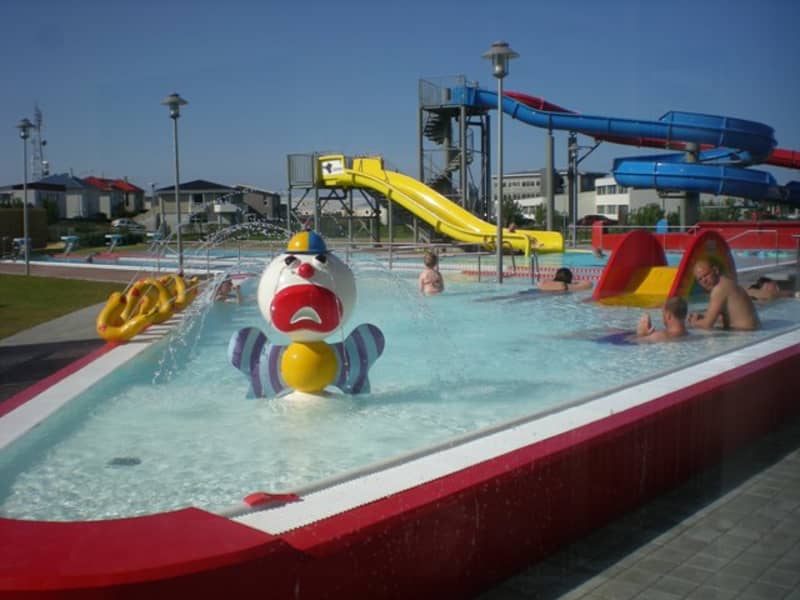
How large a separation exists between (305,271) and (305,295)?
175 mm

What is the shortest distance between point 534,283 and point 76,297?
907 centimetres

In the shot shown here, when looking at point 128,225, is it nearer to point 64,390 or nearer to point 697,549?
point 64,390

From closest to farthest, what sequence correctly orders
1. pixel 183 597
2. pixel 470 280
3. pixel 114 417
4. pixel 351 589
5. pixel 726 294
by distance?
pixel 183 597, pixel 351 589, pixel 114 417, pixel 726 294, pixel 470 280

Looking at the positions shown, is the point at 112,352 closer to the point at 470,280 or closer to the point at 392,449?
the point at 392,449

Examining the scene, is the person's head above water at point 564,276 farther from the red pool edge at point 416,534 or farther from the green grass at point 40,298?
the red pool edge at point 416,534

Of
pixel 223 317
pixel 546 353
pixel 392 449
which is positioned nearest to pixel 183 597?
pixel 392 449

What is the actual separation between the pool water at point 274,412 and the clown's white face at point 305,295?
66 centimetres

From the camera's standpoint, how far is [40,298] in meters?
15.8

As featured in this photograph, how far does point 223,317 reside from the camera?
1200 cm

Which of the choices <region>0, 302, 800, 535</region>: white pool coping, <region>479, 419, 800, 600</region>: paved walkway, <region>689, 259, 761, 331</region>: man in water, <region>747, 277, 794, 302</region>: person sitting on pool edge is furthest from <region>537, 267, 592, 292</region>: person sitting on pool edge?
<region>479, 419, 800, 600</region>: paved walkway

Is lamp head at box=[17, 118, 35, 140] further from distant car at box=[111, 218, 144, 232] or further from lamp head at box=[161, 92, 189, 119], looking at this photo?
distant car at box=[111, 218, 144, 232]

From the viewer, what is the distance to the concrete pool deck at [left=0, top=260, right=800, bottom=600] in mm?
3576

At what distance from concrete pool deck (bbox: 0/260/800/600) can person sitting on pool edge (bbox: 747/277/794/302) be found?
8.16 metres

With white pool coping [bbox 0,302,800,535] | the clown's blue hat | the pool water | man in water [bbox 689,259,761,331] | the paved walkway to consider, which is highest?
the clown's blue hat
